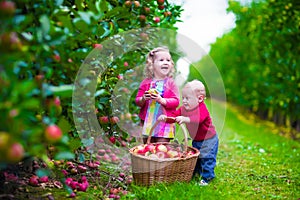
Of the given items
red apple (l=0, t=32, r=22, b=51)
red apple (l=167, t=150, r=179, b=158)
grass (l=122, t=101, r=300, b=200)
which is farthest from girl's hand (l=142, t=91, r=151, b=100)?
red apple (l=0, t=32, r=22, b=51)

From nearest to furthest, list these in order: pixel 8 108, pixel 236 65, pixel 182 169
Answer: pixel 8 108 < pixel 182 169 < pixel 236 65

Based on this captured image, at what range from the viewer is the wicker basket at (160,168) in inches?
119

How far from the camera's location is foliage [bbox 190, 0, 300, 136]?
599 centimetres

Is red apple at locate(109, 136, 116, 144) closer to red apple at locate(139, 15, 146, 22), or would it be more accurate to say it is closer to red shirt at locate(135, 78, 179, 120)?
red shirt at locate(135, 78, 179, 120)

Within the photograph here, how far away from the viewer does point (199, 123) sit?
11.3 feet

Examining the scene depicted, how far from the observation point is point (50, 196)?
102 inches

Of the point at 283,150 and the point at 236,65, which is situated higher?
the point at 236,65

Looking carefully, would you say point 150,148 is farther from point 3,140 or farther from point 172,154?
point 3,140

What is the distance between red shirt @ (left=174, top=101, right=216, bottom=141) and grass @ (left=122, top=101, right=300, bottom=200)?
1.19ft

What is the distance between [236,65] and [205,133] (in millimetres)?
7897

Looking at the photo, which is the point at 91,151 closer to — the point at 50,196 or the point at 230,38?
the point at 50,196

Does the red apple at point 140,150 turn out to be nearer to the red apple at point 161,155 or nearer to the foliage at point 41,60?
the red apple at point 161,155

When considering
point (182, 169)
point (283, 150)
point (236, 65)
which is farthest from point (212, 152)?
point (236, 65)

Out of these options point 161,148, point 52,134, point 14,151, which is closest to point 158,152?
point 161,148
